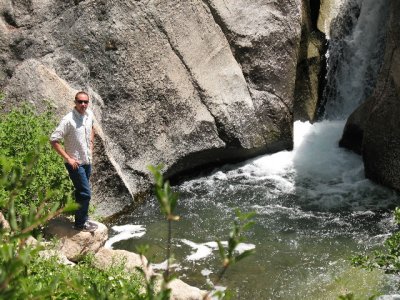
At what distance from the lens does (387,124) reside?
11.7m

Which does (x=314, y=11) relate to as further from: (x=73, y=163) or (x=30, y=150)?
(x=73, y=163)

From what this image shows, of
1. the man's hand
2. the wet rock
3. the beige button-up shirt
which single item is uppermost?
Result: the beige button-up shirt

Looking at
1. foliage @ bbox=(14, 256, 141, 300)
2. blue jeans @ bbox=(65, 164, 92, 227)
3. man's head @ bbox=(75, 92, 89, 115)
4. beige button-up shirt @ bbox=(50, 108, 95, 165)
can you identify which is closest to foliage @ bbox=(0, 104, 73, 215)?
blue jeans @ bbox=(65, 164, 92, 227)

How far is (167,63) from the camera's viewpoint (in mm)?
12289

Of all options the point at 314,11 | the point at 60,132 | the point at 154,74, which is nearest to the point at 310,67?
the point at 314,11

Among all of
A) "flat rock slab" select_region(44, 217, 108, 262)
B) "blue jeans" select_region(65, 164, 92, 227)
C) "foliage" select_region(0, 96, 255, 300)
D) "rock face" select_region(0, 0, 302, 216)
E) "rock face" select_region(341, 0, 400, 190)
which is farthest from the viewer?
"rock face" select_region(341, 0, 400, 190)

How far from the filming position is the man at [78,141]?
7.45 meters

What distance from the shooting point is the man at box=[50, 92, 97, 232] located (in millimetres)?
7445

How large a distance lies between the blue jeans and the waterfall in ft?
31.0

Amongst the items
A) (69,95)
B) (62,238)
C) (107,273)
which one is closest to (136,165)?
(69,95)

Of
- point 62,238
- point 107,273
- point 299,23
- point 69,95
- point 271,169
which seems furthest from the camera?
point 299,23

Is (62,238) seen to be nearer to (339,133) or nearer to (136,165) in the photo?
(136,165)

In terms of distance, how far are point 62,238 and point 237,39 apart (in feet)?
23.6

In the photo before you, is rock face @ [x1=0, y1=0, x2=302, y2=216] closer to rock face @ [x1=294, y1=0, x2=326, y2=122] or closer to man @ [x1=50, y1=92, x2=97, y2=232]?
rock face @ [x1=294, y1=0, x2=326, y2=122]
